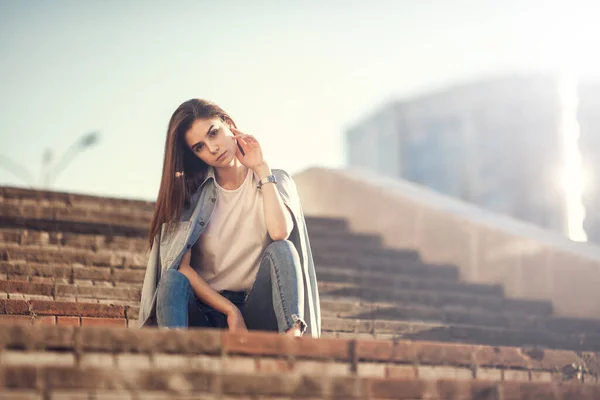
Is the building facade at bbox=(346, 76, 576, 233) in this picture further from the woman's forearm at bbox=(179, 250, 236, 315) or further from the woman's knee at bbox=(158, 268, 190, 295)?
the woman's knee at bbox=(158, 268, 190, 295)

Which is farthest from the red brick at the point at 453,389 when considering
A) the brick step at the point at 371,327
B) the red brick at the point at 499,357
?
the brick step at the point at 371,327

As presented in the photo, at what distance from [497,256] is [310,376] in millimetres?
5108

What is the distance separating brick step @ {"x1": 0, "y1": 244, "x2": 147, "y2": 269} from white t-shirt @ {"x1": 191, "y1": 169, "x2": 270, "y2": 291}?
227cm

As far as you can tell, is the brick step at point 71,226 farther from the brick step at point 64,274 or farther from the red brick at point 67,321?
the red brick at point 67,321

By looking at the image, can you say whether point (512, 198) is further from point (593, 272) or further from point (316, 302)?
point (316, 302)

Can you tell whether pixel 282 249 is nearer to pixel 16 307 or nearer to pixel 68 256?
pixel 16 307

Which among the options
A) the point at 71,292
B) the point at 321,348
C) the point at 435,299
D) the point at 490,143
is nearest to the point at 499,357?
the point at 321,348

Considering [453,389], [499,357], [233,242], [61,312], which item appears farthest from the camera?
[61,312]

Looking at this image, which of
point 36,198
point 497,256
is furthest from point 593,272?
point 36,198

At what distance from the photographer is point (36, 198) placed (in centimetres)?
856

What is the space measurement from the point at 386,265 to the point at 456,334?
67.4 inches

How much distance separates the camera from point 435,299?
7801 millimetres

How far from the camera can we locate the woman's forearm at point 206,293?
4.73 m

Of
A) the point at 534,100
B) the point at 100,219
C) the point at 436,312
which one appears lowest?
the point at 436,312
